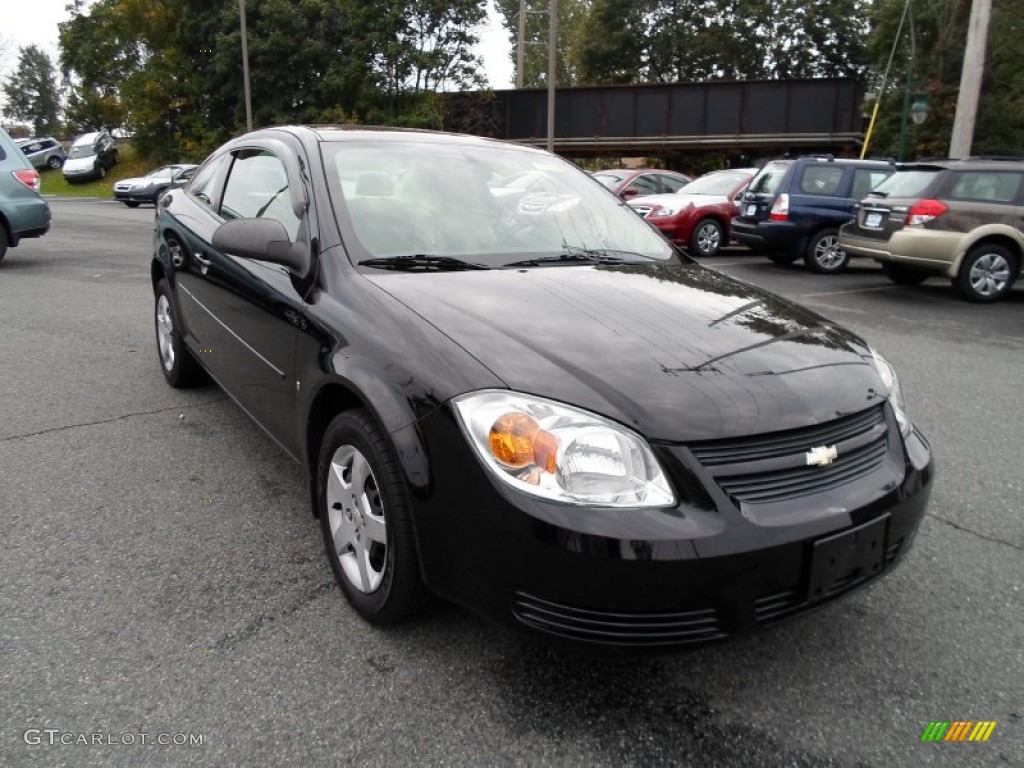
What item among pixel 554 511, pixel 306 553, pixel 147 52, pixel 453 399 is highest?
pixel 147 52

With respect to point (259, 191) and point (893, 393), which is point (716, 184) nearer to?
point (259, 191)

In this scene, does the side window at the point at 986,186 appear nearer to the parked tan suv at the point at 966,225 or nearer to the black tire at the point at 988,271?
the parked tan suv at the point at 966,225

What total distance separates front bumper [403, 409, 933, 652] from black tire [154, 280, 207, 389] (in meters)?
3.29

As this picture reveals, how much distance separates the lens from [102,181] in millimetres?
37094

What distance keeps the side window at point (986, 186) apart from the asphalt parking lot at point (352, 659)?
6434 mm

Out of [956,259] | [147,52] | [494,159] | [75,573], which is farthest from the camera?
[147,52]

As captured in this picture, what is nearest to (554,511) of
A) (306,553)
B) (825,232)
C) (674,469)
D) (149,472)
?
(674,469)

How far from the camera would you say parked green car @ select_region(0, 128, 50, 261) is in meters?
9.89

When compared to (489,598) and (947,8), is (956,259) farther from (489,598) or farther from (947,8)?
(947,8)

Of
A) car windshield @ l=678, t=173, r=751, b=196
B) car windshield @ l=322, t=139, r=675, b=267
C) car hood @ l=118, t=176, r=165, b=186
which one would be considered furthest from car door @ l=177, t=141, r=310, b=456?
car hood @ l=118, t=176, r=165, b=186

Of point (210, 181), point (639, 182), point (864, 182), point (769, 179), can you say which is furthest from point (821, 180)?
point (210, 181)

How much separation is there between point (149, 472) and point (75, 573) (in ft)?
3.21

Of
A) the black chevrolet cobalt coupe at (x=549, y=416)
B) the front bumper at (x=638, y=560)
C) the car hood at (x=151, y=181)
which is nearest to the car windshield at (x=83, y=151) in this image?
the car hood at (x=151, y=181)

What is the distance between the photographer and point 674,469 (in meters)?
1.95
